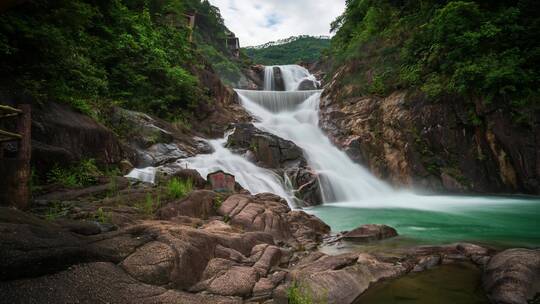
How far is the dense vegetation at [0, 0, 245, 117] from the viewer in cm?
730

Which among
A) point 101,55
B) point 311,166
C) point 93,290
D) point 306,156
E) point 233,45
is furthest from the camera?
point 233,45

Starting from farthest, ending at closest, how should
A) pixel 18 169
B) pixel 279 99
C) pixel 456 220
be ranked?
pixel 279 99 < pixel 456 220 < pixel 18 169

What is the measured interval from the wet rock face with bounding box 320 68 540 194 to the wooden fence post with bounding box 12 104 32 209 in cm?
1681

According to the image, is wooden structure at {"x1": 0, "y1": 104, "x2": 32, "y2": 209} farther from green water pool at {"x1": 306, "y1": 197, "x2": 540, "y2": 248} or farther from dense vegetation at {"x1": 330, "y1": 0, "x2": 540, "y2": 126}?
dense vegetation at {"x1": 330, "y1": 0, "x2": 540, "y2": 126}

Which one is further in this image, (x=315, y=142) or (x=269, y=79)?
(x=269, y=79)

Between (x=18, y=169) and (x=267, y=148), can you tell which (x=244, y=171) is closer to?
(x=267, y=148)

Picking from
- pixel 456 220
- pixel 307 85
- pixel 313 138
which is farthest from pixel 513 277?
pixel 307 85

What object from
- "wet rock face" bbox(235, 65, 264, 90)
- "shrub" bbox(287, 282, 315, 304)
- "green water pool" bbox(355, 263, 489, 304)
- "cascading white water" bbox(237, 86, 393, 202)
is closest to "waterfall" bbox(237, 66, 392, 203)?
"cascading white water" bbox(237, 86, 393, 202)

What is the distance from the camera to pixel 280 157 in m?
16.5

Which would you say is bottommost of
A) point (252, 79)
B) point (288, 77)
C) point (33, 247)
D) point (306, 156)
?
point (33, 247)

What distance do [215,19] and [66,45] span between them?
3836 centimetres

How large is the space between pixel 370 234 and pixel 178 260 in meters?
5.25

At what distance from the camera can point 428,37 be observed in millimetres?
18203

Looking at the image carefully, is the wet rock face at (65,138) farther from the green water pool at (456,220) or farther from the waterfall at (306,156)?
the green water pool at (456,220)
